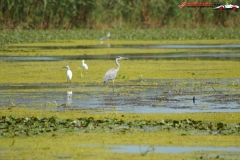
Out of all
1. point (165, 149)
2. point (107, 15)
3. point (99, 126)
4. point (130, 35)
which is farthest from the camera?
point (107, 15)

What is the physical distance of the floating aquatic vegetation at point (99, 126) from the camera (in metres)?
12.3

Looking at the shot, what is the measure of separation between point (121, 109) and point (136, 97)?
202 centimetres

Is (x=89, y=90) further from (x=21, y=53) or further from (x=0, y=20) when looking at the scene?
(x=0, y=20)

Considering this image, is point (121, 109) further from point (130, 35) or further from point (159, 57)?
point (130, 35)

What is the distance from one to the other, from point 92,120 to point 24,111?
7.35 ft

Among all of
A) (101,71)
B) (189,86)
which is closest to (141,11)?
(101,71)

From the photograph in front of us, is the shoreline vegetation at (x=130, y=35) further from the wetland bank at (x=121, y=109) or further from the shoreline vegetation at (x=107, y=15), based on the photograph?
the wetland bank at (x=121, y=109)

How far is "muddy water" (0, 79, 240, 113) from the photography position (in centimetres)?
1544

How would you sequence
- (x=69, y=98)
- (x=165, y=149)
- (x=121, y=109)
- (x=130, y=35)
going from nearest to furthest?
(x=165, y=149), (x=121, y=109), (x=69, y=98), (x=130, y=35)

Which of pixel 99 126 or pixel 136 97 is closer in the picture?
pixel 99 126

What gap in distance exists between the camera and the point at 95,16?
48750mm

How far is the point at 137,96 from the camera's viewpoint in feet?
56.9

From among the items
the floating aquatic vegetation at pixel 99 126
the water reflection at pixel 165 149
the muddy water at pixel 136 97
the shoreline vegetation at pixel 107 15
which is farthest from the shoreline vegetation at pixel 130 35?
the water reflection at pixel 165 149

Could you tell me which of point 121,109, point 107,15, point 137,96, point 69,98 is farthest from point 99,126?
point 107,15
